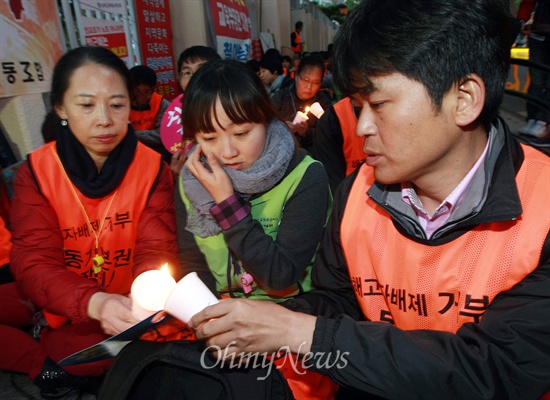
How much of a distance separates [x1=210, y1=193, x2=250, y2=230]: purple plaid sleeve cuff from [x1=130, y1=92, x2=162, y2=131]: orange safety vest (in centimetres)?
339

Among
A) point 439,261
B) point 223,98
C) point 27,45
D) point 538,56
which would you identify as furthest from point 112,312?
point 538,56

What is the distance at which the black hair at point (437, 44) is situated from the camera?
1.15 metres

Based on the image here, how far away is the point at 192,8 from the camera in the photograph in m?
7.27

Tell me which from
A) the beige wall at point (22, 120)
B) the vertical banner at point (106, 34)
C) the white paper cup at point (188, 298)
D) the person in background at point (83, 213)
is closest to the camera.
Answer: the white paper cup at point (188, 298)

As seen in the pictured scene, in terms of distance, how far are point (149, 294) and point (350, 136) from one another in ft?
7.67

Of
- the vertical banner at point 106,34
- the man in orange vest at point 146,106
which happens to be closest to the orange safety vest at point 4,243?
the man in orange vest at point 146,106

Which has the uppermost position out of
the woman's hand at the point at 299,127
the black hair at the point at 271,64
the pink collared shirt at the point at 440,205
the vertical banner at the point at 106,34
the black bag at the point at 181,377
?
the vertical banner at the point at 106,34

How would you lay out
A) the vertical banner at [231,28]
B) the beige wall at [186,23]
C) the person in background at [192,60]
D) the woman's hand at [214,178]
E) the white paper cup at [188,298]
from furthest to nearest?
the vertical banner at [231,28] → the beige wall at [186,23] → the person in background at [192,60] → the woman's hand at [214,178] → the white paper cup at [188,298]

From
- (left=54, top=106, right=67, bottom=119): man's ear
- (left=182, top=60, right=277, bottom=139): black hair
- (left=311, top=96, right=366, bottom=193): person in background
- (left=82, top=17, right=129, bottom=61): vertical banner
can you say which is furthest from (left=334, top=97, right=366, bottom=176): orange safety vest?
(left=82, top=17, right=129, bottom=61): vertical banner

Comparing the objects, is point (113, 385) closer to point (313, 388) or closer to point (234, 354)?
point (234, 354)

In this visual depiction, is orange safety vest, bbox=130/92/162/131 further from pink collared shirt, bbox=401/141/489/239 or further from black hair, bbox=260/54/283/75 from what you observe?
pink collared shirt, bbox=401/141/489/239

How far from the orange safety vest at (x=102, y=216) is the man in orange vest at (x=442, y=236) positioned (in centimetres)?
115

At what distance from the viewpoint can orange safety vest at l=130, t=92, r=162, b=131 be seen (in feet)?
15.6

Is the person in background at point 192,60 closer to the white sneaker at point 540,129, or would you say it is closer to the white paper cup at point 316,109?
the white paper cup at point 316,109
